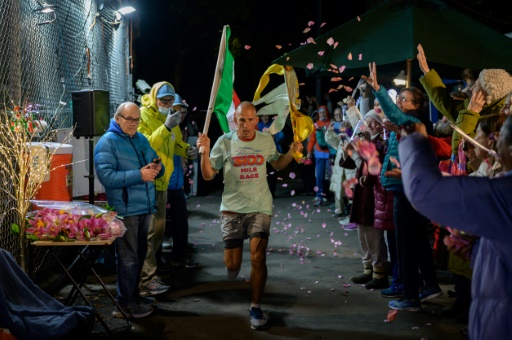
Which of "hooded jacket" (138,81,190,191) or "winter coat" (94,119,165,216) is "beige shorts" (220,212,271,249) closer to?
"winter coat" (94,119,165,216)

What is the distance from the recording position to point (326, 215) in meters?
14.1

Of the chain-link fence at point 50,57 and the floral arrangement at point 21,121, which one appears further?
the chain-link fence at point 50,57

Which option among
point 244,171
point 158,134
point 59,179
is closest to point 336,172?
point 158,134

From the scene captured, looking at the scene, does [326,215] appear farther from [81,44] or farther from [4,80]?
[4,80]

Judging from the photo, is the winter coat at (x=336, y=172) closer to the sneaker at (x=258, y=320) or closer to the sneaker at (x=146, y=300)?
the sneaker at (x=146, y=300)

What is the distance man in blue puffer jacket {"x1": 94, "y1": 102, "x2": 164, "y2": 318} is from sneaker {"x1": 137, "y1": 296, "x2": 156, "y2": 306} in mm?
172

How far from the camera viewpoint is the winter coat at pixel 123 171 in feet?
21.3

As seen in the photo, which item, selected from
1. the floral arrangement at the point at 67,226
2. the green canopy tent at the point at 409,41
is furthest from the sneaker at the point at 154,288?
the green canopy tent at the point at 409,41

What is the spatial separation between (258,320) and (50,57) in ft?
16.5

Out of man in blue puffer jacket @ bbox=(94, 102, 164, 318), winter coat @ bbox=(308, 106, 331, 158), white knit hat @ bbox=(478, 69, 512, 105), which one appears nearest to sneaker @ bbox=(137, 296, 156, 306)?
man in blue puffer jacket @ bbox=(94, 102, 164, 318)

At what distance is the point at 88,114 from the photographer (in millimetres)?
8070

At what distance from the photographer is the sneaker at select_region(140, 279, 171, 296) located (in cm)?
759

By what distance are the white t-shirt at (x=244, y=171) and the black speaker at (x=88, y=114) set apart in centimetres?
207

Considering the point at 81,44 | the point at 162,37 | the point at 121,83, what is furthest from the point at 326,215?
the point at 162,37
